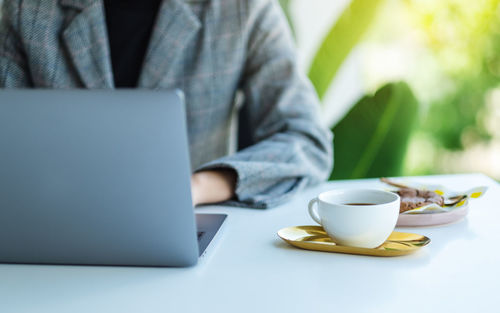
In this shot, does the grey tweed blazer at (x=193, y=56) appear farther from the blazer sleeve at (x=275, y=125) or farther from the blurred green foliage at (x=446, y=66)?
the blurred green foliage at (x=446, y=66)

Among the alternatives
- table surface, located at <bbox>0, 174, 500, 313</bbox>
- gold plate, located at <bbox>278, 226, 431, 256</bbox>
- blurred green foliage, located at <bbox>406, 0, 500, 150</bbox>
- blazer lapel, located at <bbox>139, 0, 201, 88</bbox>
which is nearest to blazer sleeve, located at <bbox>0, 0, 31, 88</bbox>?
blazer lapel, located at <bbox>139, 0, 201, 88</bbox>

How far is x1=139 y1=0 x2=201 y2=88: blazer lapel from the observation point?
49.4 inches

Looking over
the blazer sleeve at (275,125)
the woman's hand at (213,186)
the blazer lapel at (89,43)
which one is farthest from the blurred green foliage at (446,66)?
the woman's hand at (213,186)

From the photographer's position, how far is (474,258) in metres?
0.63

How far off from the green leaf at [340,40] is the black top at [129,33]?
709mm

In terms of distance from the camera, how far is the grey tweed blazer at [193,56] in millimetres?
1206

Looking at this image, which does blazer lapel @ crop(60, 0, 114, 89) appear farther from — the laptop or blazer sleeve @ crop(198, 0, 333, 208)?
the laptop

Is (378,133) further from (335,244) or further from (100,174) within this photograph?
(100,174)

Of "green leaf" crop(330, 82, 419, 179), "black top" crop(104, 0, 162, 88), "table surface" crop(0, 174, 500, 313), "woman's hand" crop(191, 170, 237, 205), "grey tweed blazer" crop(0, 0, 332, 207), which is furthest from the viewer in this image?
"green leaf" crop(330, 82, 419, 179)

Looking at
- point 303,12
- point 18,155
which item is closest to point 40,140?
point 18,155

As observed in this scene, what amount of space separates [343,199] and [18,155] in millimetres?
397

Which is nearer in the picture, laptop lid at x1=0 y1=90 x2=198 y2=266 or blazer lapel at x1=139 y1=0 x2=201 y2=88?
laptop lid at x1=0 y1=90 x2=198 y2=266

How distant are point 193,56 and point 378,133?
645mm

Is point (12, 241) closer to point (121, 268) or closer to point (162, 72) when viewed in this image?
point (121, 268)
